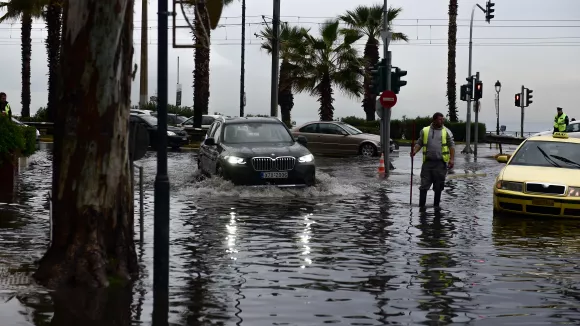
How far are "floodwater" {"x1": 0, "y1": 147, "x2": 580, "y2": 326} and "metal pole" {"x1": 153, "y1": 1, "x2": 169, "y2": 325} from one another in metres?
0.25

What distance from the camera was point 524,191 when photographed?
16.8m

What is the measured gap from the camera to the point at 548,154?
18078 millimetres

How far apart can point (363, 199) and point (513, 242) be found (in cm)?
725

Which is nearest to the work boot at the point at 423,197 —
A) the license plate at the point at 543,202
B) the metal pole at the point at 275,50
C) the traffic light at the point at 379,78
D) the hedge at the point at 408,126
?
the license plate at the point at 543,202

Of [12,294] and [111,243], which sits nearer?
[12,294]

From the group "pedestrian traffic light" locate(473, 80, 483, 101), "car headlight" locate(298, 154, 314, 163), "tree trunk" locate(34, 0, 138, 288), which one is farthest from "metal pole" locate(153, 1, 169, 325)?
"pedestrian traffic light" locate(473, 80, 483, 101)

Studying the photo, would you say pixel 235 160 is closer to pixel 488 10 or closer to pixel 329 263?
pixel 329 263

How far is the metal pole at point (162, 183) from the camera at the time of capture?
876 centimetres

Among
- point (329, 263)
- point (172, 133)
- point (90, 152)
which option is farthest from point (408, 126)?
point (90, 152)

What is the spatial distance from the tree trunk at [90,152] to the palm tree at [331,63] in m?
45.4

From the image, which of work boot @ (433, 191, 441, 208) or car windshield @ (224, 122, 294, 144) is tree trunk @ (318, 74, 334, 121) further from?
work boot @ (433, 191, 441, 208)

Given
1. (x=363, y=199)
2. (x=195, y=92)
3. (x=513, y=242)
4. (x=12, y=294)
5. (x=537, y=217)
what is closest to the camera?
(x=12, y=294)

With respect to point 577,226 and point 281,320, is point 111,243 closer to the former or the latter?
point 281,320

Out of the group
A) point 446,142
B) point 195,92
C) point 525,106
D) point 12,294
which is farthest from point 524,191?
point 525,106
